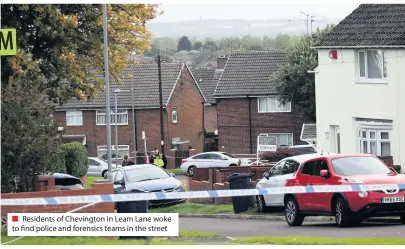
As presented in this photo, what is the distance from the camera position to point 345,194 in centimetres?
1917

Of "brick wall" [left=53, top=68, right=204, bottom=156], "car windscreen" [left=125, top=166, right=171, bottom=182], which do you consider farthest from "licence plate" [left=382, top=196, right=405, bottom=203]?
"brick wall" [left=53, top=68, right=204, bottom=156]

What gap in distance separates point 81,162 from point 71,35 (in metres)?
9.07

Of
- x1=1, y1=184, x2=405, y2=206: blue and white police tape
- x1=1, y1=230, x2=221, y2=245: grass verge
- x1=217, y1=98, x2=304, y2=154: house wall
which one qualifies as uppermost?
x1=217, y1=98, x2=304, y2=154: house wall

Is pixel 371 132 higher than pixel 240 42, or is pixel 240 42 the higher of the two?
pixel 240 42

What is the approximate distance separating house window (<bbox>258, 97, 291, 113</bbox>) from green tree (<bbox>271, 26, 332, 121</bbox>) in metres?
2.14

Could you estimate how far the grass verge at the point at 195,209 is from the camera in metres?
28.0

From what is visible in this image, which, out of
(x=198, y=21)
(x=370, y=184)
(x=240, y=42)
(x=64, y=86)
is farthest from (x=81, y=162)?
(x=240, y=42)

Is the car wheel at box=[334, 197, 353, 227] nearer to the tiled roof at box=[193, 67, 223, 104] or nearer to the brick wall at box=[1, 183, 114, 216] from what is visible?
the brick wall at box=[1, 183, 114, 216]

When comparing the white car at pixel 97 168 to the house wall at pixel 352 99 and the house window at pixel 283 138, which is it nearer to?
the house window at pixel 283 138

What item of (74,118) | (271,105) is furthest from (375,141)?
(74,118)

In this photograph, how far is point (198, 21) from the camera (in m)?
93.8

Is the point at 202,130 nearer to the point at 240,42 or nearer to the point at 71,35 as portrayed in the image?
the point at 240,42

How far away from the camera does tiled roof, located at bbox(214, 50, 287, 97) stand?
64750 millimetres

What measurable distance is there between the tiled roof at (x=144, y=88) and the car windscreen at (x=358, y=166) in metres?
48.5
